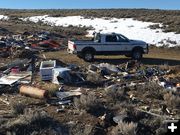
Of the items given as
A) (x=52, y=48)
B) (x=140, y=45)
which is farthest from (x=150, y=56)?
(x=52, y=48)

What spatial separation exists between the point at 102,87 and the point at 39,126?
6706mm

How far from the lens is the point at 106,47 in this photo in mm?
29062

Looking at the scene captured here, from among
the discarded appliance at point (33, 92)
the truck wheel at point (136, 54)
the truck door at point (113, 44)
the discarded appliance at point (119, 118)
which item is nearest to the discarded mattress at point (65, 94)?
the discarded appliance at point (33, 92)

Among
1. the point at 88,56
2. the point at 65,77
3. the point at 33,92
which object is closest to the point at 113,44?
the point at 88,56

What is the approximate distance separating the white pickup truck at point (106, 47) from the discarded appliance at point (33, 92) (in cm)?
1060

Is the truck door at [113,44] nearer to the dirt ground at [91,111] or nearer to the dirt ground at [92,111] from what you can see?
the dirt ground at [92,111]

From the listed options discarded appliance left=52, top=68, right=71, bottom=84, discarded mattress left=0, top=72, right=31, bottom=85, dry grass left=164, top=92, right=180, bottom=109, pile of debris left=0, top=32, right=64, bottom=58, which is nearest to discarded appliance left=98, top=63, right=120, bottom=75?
discarded appliance left=52, top=68, right=71, bottom=84

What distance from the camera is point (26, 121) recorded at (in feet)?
44.3

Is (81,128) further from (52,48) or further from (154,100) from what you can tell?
(52,48)

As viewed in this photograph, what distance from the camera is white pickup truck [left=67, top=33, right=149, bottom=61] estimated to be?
2842 cm

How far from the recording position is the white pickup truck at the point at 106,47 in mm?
28422

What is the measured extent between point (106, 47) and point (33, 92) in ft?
40.2

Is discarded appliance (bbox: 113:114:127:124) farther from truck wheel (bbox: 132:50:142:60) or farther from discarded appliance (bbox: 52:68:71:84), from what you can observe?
truck wheel (bbox: 132:50:142:60)

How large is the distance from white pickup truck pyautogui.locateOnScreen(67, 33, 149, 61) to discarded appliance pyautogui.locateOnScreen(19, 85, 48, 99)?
1060 cm
